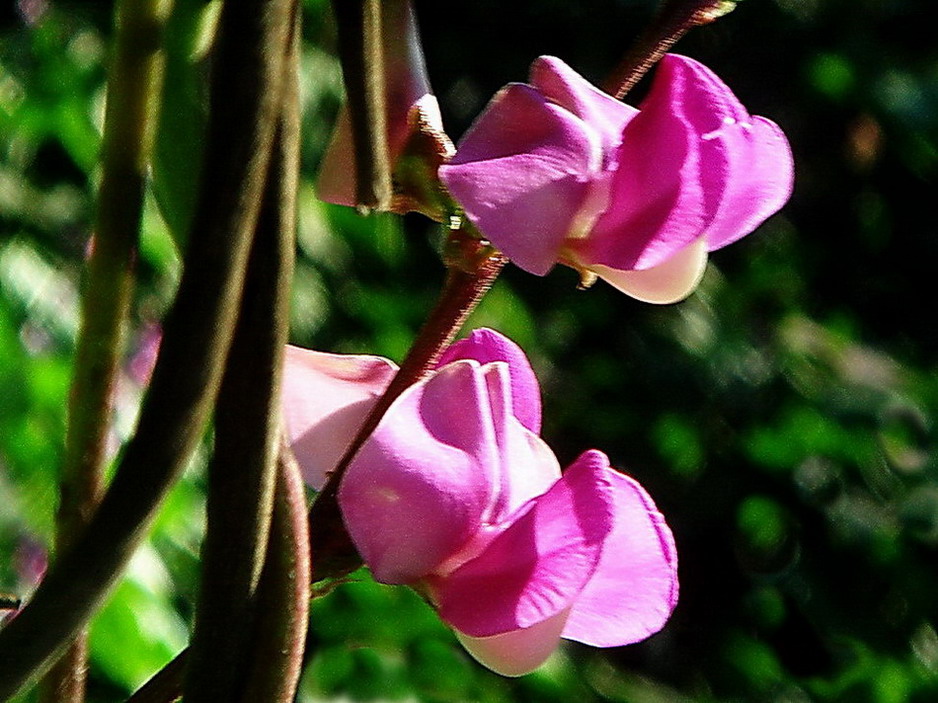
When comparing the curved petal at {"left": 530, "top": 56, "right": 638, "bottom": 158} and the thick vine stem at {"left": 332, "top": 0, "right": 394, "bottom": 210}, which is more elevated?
the thick vine stem at {"left": 332, "top": 0, "right": 394, "bottom": 210}

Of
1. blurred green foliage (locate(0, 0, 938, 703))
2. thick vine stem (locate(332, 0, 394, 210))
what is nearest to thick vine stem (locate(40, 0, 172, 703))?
thick vine stem (locate(332, 0, 394, 210))

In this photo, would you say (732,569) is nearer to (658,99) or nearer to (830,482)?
(830,482)

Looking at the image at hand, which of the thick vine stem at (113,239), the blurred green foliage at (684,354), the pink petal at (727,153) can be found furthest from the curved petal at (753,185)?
the blurred green foliage at (684,354)

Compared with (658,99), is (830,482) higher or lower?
lower

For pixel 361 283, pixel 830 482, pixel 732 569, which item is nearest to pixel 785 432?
pixel 830 482

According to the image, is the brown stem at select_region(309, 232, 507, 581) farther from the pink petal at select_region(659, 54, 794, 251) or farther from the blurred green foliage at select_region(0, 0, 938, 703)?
the blurred green foliage at select_region(0, 0, 938, 703)

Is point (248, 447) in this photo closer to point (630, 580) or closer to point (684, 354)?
point (630, 580)

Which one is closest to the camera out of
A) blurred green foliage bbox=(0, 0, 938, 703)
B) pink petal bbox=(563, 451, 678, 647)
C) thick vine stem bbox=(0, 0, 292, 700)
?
thick vine stem bbox=(0, 0, 292, 700)
